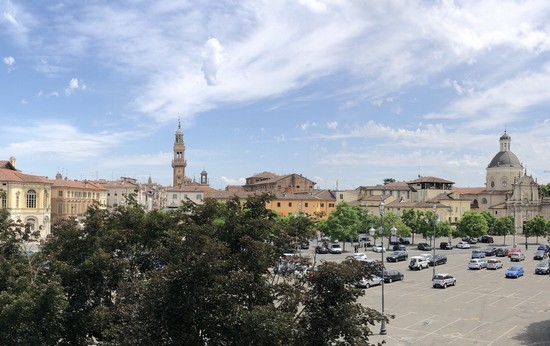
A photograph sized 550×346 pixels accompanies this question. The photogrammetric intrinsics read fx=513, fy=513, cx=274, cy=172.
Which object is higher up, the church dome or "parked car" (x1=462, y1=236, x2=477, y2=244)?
the church dome

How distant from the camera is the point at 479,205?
411 ft

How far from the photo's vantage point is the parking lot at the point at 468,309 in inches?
1008

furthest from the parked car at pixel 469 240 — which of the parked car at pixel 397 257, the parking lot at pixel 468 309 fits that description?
the parking lot at pixel 468 309

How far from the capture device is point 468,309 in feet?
106

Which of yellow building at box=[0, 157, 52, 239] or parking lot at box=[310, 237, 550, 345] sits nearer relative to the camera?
parking lot at box=[310, 237, 550, 345]

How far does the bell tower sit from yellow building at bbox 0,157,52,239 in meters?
75.5

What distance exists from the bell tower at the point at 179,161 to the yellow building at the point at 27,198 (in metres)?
75.5

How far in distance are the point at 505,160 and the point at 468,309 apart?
105622mm

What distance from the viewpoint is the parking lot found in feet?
84.0

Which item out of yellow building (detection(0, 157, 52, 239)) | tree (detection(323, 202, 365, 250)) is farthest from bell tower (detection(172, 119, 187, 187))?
tree (detection(323, 202, 365, 250))

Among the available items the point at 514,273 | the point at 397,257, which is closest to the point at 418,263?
the point at 397,257

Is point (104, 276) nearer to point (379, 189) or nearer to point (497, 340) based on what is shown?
point (497, 340)

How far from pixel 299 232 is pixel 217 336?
4980 mm

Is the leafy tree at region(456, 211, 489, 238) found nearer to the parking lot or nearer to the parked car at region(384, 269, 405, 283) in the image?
the parking lot
